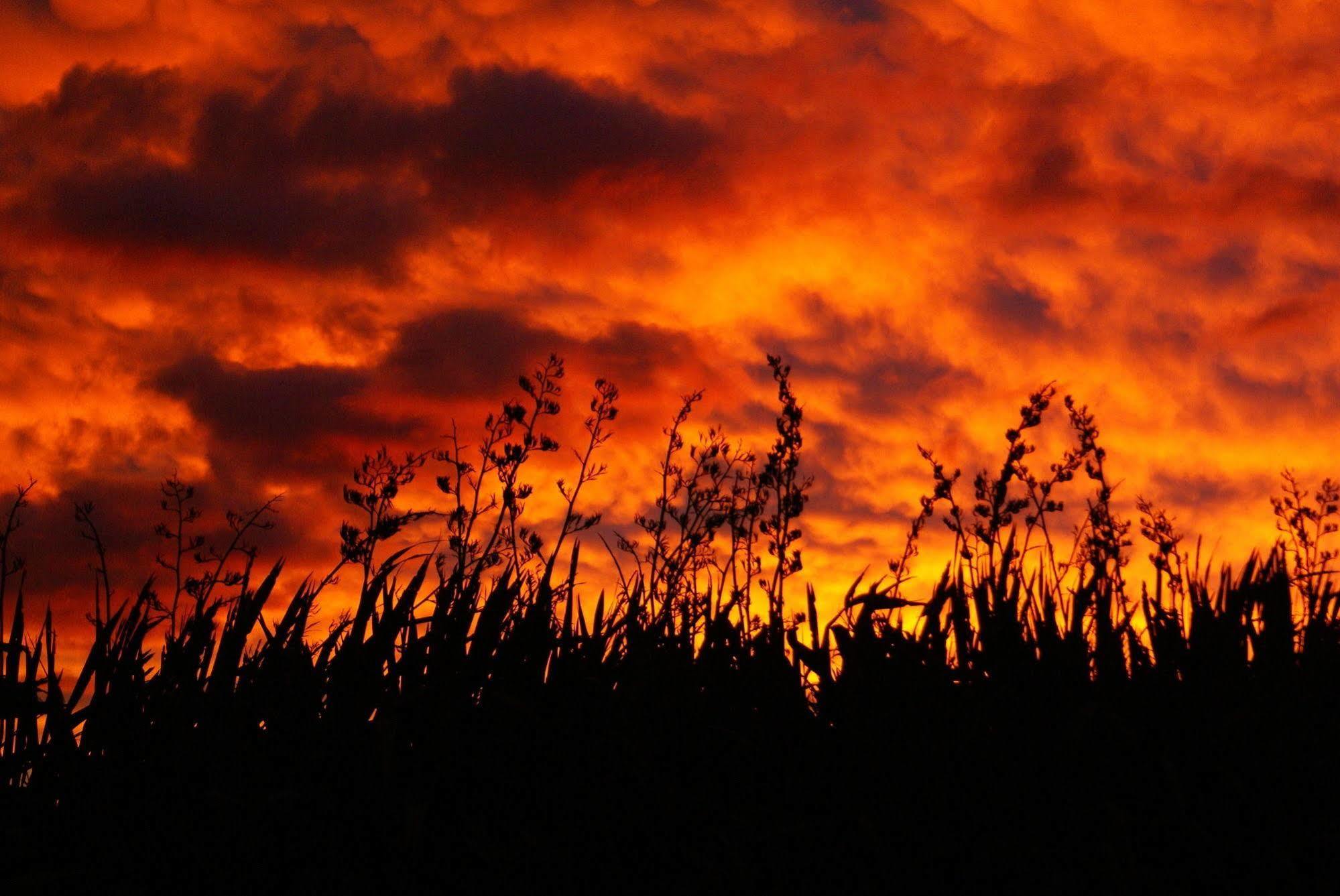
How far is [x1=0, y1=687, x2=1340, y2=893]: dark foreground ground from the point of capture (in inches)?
112

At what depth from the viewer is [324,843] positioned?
3.14 metres

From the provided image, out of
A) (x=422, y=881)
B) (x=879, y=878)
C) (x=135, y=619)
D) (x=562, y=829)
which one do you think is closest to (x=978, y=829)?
(x=879, y=878)

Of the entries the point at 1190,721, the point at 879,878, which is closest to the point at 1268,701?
the point at 1190,721

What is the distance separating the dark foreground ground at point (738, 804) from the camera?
2.86 m

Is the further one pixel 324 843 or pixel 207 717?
pixel 207 717

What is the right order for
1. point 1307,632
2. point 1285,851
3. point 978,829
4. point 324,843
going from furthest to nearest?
point 1307,632
point 324,843
point 978,829
point 1285,851

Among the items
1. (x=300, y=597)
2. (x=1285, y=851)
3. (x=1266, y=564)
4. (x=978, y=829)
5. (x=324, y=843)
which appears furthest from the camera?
(x=300, y=597)

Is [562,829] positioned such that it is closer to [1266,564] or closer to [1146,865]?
[1146,865]

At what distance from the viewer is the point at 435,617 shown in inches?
157

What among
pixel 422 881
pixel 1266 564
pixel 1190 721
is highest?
pixel 1266 564

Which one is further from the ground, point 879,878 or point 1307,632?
point 1307,632

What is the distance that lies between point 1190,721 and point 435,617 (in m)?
2.30

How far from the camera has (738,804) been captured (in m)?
3.17

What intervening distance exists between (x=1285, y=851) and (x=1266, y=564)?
4.48ft
